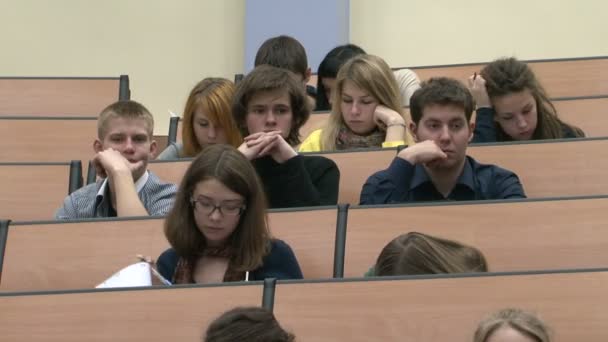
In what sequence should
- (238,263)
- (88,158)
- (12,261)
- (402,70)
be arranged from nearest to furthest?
(238,263) → (12,261) → (88,158) → (402,70)

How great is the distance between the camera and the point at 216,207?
A: 3.13 metres

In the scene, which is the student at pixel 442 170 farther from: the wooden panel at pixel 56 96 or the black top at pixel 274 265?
the wooden panel at pixel 56 96

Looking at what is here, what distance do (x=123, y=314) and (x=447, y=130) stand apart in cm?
122

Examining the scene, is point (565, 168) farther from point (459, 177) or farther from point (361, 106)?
point (361, 106)

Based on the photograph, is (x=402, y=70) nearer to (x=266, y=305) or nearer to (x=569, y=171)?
(x=569, y=171)

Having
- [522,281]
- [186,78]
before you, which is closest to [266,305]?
[522,281]

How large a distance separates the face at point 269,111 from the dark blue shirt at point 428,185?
Result: 14.7 inches

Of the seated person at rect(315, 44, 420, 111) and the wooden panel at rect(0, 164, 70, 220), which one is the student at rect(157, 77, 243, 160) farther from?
the seated person at rect(315, 44, 420, 111)

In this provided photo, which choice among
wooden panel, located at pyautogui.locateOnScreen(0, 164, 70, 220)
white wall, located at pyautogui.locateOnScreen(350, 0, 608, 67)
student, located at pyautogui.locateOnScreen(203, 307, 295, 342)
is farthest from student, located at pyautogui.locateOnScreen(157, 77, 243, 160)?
white wall, located at pyautogui.locateOnScreen(350, 0, 608, 67)

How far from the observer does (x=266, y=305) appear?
2.82m

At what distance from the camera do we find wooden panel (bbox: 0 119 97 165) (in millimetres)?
4574

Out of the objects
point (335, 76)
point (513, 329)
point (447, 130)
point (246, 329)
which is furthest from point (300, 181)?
point (246, 329)

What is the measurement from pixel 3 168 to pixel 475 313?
71.4 inches

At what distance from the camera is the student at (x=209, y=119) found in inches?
165
